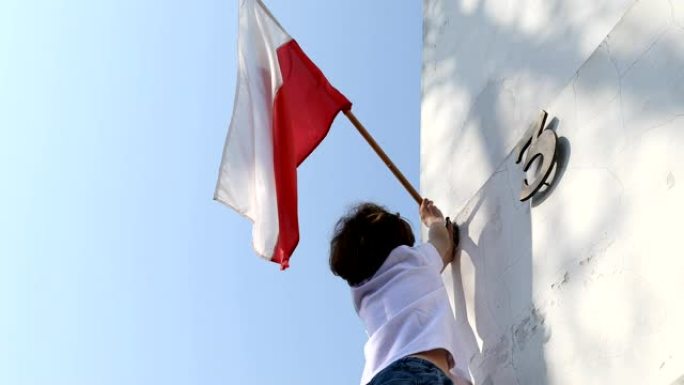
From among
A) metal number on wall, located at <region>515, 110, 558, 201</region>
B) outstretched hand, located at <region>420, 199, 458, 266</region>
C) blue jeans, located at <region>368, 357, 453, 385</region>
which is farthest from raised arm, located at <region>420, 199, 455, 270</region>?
blue jeans, located at <region>368, 357, 453, 385</region>

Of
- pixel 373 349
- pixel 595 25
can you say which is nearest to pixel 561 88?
pixel 595 25

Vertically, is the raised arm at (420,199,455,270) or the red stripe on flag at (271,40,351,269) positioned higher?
the red stripe on flag at (271,40,351,269)

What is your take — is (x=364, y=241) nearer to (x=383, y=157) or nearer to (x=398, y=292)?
(x=398, y=292)

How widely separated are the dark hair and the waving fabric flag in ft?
0.75

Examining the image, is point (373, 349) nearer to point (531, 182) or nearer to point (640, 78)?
point (531, 182)

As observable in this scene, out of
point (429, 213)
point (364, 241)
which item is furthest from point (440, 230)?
point (364, 241)

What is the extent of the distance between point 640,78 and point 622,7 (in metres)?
0.23

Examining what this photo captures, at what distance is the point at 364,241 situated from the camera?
2734 millimetres

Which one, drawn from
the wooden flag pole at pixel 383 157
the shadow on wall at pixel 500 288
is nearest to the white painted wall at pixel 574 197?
the shadow on wall at pixel 500 288

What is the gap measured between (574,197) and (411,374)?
21.0 inches

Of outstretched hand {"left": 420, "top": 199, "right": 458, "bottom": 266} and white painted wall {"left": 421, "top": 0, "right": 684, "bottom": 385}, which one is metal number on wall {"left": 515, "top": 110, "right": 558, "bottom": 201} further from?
outstretched hand {"left": 420, "top": 199, "right": 458, "bottom": 266}

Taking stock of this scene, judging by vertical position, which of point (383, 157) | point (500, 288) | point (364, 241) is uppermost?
point (383, 157)

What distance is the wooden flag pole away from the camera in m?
3.11

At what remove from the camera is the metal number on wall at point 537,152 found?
2.44 m
